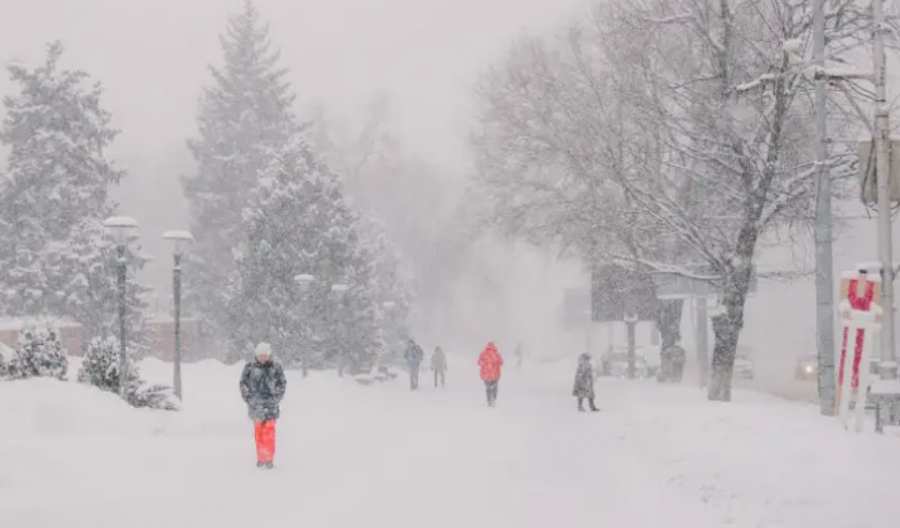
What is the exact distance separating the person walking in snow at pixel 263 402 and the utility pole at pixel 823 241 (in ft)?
26.0

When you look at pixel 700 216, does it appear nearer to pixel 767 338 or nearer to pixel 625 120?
pixel 625 120

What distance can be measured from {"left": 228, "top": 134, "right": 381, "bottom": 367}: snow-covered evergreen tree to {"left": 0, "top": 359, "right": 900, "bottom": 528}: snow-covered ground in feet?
61.4

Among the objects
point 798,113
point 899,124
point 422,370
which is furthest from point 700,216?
point 422,370

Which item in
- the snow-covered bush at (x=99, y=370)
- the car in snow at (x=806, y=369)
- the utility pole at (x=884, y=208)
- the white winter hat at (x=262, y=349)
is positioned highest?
the utility pole at (x=884, y=208)

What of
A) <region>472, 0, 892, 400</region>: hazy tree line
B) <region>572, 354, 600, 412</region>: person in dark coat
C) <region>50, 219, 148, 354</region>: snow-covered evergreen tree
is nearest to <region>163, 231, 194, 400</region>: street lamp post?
<region>472, 0, 892, 400</region>: hazy tree line

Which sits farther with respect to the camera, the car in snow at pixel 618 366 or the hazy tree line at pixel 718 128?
the car in snow at pixel 618 366

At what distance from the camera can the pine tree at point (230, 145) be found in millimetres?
49844

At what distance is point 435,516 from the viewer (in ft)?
30.7

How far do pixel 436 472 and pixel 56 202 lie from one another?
2927 cm

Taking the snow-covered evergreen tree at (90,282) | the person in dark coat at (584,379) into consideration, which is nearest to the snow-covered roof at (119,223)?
the person in dark coat at (584,379)

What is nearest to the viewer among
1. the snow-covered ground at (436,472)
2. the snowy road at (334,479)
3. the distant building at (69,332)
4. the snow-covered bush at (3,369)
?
the snow-covered ground at (436,472)

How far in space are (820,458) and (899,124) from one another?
11.6 m

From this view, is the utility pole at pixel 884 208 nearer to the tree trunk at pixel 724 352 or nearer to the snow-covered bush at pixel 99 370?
the tree trunk at pixel 724 352

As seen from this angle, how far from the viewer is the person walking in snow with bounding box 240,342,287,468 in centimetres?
1273
